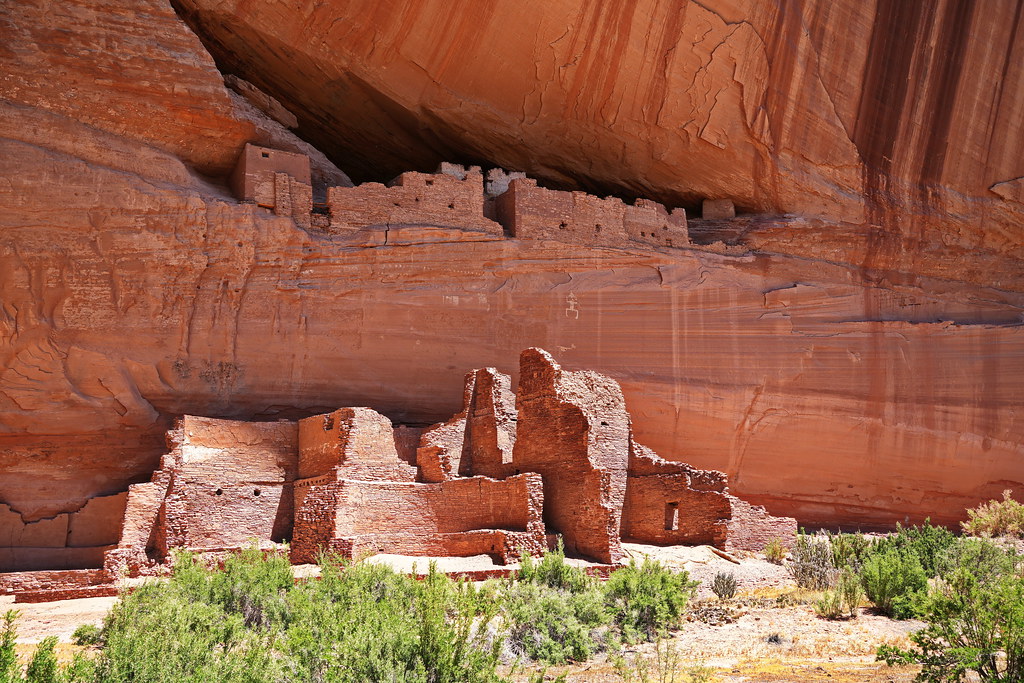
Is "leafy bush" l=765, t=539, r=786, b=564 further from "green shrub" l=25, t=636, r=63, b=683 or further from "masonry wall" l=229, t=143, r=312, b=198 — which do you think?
"green shrub" l=25, t=636, r=63, b=683

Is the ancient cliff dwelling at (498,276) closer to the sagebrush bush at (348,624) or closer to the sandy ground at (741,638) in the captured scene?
the sandy ground at (741,638)

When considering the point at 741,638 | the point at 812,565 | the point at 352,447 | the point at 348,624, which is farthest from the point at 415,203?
the point at 348,624

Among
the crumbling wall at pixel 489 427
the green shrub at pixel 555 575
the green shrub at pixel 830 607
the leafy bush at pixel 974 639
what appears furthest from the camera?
the crumbling wall at pixel 489 427

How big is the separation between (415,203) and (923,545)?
31.3 feet

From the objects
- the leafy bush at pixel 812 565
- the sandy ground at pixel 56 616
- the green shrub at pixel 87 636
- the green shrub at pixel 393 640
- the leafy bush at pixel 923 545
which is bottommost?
the sandy ground at pixel 56 616

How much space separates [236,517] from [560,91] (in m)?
9.31

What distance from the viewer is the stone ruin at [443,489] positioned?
43.9 ft

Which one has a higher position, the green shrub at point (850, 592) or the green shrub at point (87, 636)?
the green shrub at point (850, 592)

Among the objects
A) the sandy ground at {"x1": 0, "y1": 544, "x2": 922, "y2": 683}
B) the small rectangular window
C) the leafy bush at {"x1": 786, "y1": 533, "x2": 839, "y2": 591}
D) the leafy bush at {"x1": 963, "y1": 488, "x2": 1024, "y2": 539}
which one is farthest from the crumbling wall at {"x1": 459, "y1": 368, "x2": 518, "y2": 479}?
the leafy bush at {"x1": 963, "y1": 488, "x2": 1024, "y2": 539}

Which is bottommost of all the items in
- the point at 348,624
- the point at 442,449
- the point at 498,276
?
the point at 348,624

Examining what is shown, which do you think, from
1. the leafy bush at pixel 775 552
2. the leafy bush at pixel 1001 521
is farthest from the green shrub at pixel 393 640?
the leafy bush at pixel 1001 521

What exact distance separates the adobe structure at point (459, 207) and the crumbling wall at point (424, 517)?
4.66 meters

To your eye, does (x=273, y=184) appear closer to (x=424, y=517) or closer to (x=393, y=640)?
(x=424, y=517)

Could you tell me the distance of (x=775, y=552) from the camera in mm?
14258
